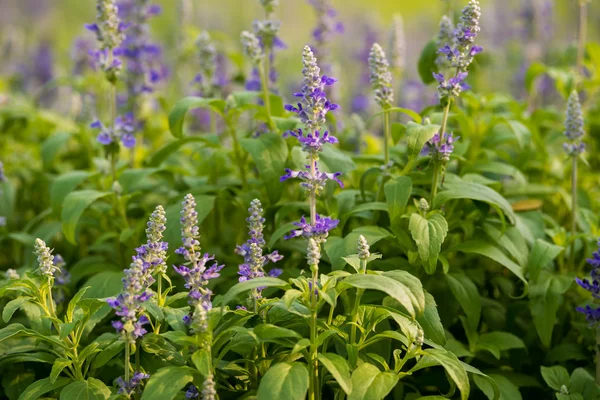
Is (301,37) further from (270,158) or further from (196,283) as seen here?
(196,283)

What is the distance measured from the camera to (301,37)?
19.1 metres

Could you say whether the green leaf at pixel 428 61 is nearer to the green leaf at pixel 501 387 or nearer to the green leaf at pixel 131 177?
the green leaf at pixel 131 177

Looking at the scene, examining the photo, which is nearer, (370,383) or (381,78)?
(370,383)

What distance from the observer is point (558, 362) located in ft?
13.5

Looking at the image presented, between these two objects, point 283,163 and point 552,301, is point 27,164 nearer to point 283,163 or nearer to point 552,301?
point 283,163

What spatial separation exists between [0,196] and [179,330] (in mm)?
3068

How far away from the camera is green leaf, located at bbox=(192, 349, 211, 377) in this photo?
267 cm

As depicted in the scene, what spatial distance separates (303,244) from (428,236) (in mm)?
967

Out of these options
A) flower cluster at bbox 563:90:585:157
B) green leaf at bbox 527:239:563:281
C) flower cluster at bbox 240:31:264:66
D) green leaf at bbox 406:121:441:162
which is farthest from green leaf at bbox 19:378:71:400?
flower cluster at bbox 563:90:585:157

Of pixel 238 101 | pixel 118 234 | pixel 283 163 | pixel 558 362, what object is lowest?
pixel 558 362

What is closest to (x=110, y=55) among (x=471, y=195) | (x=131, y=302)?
(x=131, y=302)

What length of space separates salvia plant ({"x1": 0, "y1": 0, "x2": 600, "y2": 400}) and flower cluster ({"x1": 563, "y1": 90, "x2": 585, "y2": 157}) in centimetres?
1

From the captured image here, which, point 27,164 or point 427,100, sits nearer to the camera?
point 27,164

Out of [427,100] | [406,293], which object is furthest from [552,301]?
[427,100]
